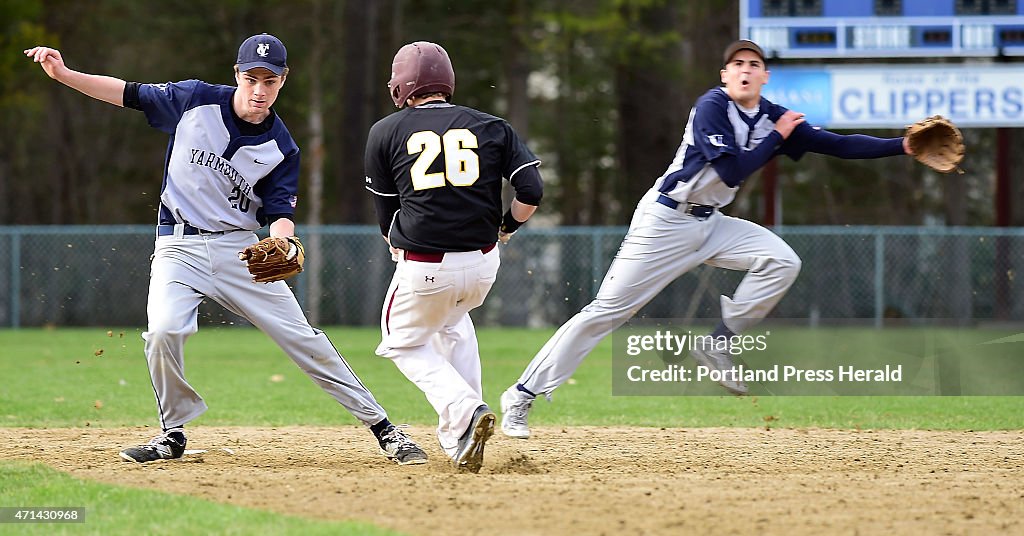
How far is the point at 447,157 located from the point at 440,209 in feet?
0.82

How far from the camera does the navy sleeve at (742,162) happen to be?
7027 millimetres

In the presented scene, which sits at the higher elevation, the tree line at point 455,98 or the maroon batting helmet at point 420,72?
the tree line at point 455,98

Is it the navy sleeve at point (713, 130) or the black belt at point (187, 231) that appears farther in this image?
the navy sleeve at point (713, 130)

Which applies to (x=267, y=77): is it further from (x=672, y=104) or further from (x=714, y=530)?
(x=672, y=104)

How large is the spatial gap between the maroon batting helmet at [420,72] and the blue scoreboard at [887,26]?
476 inches

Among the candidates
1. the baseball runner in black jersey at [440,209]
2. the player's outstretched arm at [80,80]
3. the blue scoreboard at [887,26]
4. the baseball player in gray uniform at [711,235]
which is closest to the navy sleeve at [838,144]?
the baseball player in gray uniform at [711,235]

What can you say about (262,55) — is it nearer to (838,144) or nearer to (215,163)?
(215,163)

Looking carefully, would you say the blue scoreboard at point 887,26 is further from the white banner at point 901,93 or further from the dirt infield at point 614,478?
the dirt infield at point 614,478

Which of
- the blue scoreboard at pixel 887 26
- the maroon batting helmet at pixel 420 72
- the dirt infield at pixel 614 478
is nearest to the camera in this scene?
the dirt infield at pixel 614 478

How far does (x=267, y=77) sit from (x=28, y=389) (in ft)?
20.5

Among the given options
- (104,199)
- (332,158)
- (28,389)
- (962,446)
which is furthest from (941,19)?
(104,199)

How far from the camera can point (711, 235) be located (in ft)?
24.3

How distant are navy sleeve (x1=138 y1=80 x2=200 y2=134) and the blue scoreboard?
12.3 m

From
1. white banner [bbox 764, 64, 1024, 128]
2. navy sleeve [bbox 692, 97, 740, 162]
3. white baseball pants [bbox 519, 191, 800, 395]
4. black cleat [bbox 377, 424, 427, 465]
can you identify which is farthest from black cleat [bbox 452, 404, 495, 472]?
white banner [bbox 764, 64, 1024, 128]
